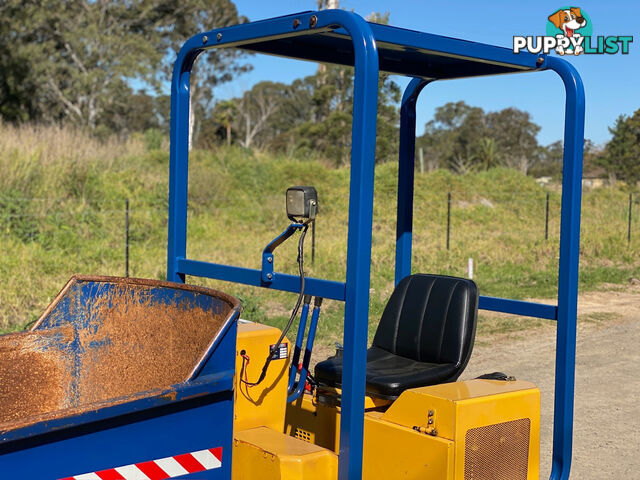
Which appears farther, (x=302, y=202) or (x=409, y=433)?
(x=409, y=433)

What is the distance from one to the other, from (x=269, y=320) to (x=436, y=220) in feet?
33.0

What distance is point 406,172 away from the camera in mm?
4191

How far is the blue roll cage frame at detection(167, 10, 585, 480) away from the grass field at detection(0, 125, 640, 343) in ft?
13.2

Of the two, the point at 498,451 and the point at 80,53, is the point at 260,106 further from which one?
the point at 498,451

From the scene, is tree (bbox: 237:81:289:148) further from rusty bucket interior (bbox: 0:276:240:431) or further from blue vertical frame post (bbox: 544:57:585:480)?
rusty bucket interior (bbox: 0:276:240:431)

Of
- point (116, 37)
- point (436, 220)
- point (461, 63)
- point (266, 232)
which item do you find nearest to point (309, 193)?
point (461, 63)

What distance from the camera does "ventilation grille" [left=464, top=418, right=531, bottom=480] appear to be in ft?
9.94

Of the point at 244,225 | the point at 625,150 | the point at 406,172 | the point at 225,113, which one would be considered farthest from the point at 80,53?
the point at 406,172

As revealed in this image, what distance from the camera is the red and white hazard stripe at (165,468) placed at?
7.25 feet

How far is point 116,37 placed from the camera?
97.4 feet

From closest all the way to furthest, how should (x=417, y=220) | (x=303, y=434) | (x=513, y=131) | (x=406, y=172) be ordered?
(x=303, y=434), (x=406, y=172), (x=417, y=220), (x=513, y=131)

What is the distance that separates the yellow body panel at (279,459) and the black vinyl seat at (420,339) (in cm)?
48

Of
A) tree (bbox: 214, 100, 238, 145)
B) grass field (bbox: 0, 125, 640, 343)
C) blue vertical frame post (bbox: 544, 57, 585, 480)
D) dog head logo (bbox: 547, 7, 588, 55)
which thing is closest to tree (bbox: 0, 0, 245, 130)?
tree (bbox: 214, 100, 238, 145)

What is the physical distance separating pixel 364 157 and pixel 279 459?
1129mm
